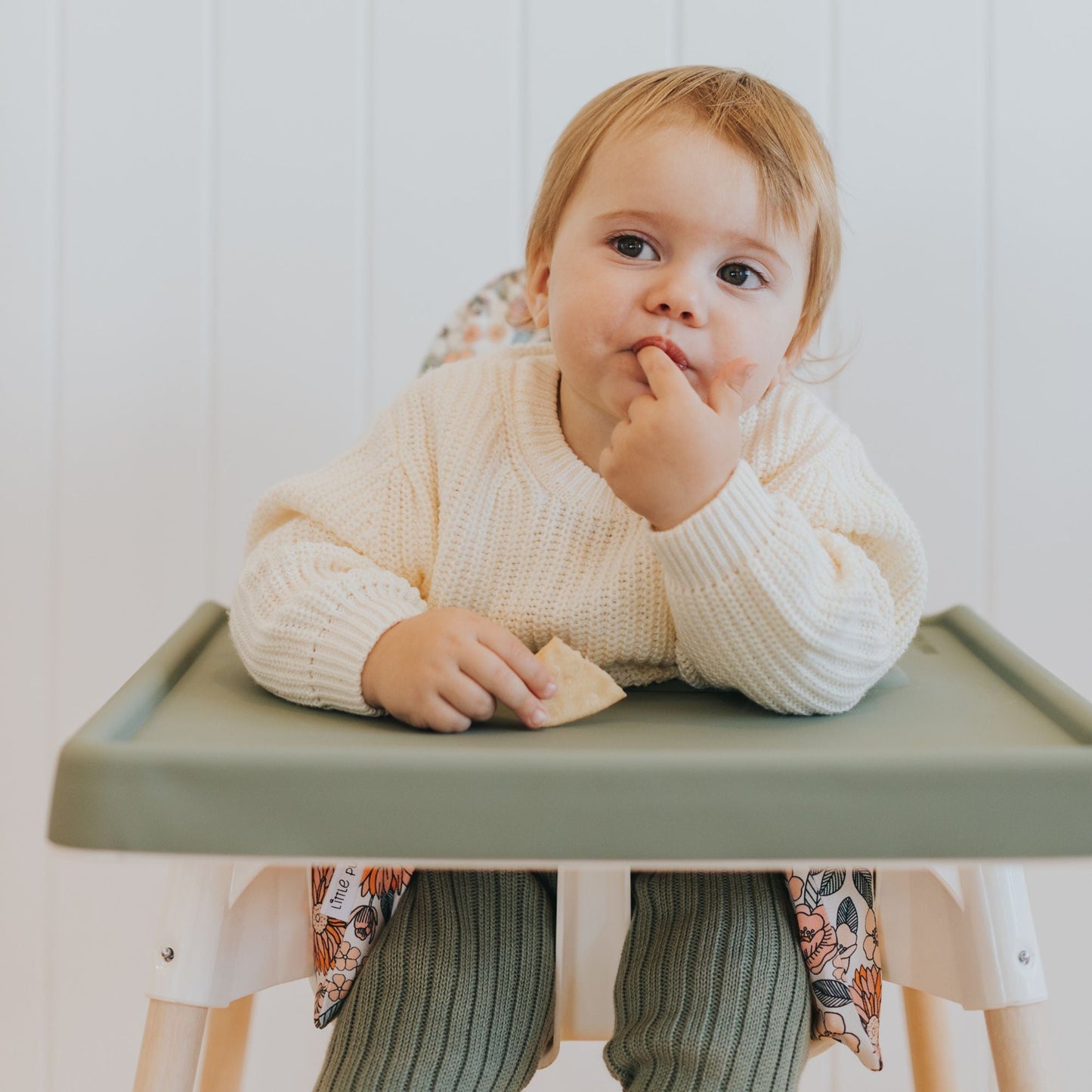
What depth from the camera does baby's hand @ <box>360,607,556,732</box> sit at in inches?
22.9

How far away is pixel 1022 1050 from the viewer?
2.14 feet

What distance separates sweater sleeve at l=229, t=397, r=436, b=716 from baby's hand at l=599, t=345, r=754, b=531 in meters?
0.13

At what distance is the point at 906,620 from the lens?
694 mm

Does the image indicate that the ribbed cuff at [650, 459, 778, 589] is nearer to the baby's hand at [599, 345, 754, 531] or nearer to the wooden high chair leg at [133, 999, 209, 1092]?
the baby's hand at [599, 345, 754, 531]

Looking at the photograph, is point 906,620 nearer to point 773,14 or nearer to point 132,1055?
point 773,14

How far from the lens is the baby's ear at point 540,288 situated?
81 cm

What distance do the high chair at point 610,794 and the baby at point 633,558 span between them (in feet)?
0.12

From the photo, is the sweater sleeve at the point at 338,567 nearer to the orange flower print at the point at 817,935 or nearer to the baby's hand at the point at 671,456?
the baby's hand at the point at 671,456

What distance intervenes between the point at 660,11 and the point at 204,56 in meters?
0.40

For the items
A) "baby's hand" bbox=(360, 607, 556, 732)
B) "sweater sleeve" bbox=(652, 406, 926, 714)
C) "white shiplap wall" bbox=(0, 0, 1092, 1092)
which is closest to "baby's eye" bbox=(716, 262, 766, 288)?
"sweater sleeve" bbox=(652, 406, 926, 714)

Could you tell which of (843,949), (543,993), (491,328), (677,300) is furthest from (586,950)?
(491,328)

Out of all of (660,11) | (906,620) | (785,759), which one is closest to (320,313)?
(660,11)

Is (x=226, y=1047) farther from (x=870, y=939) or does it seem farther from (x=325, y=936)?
(x=870, y=939)

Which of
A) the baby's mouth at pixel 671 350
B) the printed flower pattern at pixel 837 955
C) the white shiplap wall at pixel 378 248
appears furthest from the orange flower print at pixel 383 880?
the white shiplap wall at pixel 378 248
